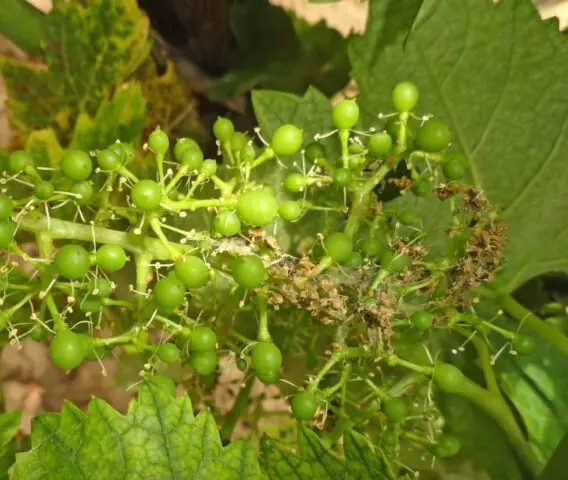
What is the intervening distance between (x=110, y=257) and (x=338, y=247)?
17 centimetres

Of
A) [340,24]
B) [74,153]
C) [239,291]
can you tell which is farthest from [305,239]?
[340,24]

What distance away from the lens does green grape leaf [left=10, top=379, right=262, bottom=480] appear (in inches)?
23.6

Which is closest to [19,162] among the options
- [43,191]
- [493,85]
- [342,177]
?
[43,191]

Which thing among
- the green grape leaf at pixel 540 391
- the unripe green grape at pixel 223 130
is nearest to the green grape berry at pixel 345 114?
the unripe green grape at pixel 223 130

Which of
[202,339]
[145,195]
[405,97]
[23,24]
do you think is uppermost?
[23,24]

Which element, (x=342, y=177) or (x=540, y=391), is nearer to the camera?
(x=342, y=177)

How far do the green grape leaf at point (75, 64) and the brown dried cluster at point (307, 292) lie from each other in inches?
17.0

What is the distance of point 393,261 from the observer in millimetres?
607

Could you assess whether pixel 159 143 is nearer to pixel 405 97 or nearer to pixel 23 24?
pixel 405 97

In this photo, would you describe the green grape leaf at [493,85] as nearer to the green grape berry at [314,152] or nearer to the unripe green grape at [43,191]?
the green grape berry at [314,152]

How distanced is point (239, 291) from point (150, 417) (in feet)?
0.40

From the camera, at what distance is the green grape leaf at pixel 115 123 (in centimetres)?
83

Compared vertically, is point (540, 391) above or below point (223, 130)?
below

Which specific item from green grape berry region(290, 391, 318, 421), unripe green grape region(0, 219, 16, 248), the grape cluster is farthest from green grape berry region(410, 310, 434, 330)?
unripe green grape region(0, 219, 16, 248)
